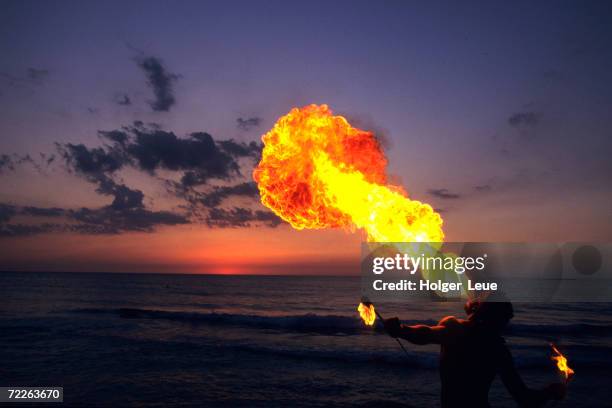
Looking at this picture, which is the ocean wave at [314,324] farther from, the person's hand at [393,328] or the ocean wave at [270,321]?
the person's hand at [393,328]

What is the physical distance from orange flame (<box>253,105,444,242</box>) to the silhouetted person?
339cm

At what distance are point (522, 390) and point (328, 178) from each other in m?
5.05

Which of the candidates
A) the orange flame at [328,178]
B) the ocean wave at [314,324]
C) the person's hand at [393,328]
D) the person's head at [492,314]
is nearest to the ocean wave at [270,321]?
the ocean wave at [314,324]

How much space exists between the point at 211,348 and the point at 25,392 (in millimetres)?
9662

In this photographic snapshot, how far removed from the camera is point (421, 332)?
430 cm

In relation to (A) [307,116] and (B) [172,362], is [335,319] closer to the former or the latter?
(B) [172,362]

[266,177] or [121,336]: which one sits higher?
[266,177]

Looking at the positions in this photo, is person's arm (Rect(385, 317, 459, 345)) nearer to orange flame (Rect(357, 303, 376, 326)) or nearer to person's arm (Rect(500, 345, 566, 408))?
person's arm (Rect(500, 345, 566, 408))

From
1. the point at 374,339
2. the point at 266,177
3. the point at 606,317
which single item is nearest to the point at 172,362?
the point at 374,339

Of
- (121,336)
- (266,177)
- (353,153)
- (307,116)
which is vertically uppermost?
(307,116)

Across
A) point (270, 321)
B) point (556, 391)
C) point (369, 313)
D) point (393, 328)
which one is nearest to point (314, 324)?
point (270, 321)

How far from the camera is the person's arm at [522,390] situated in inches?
164

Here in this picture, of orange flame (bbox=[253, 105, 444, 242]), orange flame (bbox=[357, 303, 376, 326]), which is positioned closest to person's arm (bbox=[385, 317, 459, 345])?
orange flame (bbox=[357, 303, 376, 326])

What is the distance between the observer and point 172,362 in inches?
766
